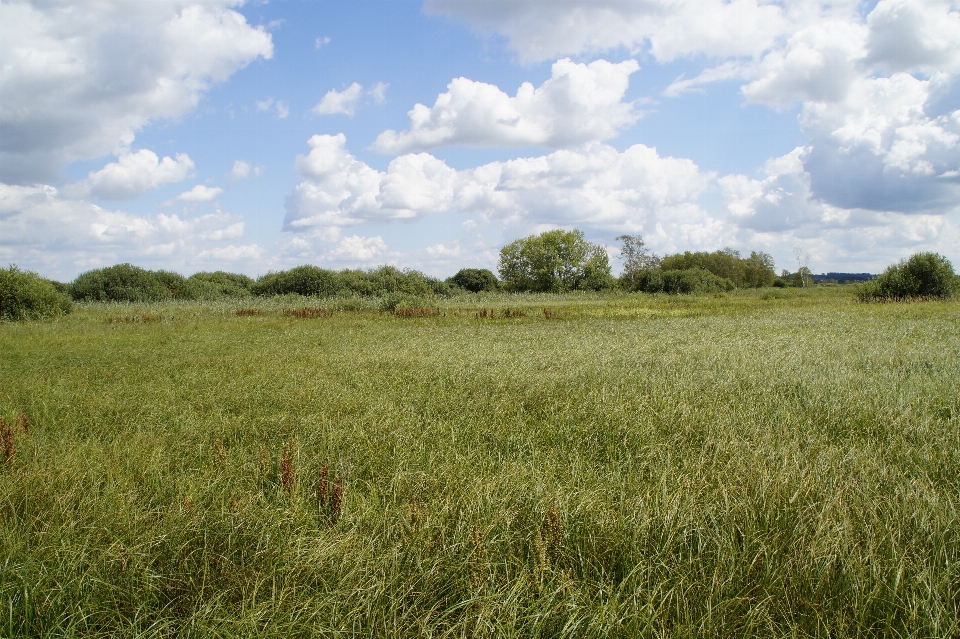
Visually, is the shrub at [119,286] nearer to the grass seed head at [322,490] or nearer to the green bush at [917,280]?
the grass seed head at [322,490]

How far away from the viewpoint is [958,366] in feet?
24.8

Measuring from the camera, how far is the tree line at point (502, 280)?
2641cm

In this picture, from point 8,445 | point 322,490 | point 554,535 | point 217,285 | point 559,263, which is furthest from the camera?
point 559,263

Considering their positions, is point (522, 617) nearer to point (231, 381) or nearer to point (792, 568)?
point (792, 568)

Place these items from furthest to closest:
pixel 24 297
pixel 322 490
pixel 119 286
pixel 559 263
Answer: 1. pixel 559 263
2. pixel 119 286
3. pixel 24 297
4. pixel 322 490

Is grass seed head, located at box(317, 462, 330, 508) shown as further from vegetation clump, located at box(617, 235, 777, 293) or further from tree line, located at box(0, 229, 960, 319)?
vegetation clump, located at box(617, 235, 777, 293)

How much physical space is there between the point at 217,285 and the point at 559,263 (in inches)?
1711

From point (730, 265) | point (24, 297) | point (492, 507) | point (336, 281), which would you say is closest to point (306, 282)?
point (336, 281)

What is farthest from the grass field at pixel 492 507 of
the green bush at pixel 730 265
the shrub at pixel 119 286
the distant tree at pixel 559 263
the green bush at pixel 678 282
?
the green bush at pixel 730 265

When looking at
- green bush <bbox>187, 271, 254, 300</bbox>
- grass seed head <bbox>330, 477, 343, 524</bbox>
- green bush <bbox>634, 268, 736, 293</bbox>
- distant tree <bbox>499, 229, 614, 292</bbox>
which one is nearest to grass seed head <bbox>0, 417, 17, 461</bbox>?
grass seed head <bbox>330, 477, 343, 524</bbox>

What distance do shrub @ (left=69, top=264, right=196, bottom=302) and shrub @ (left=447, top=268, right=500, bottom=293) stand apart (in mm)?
38524

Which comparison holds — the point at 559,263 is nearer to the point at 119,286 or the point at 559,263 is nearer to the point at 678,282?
the point at 678,282

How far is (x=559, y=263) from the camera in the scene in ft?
236

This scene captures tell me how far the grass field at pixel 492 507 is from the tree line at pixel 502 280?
1951 centimetres
